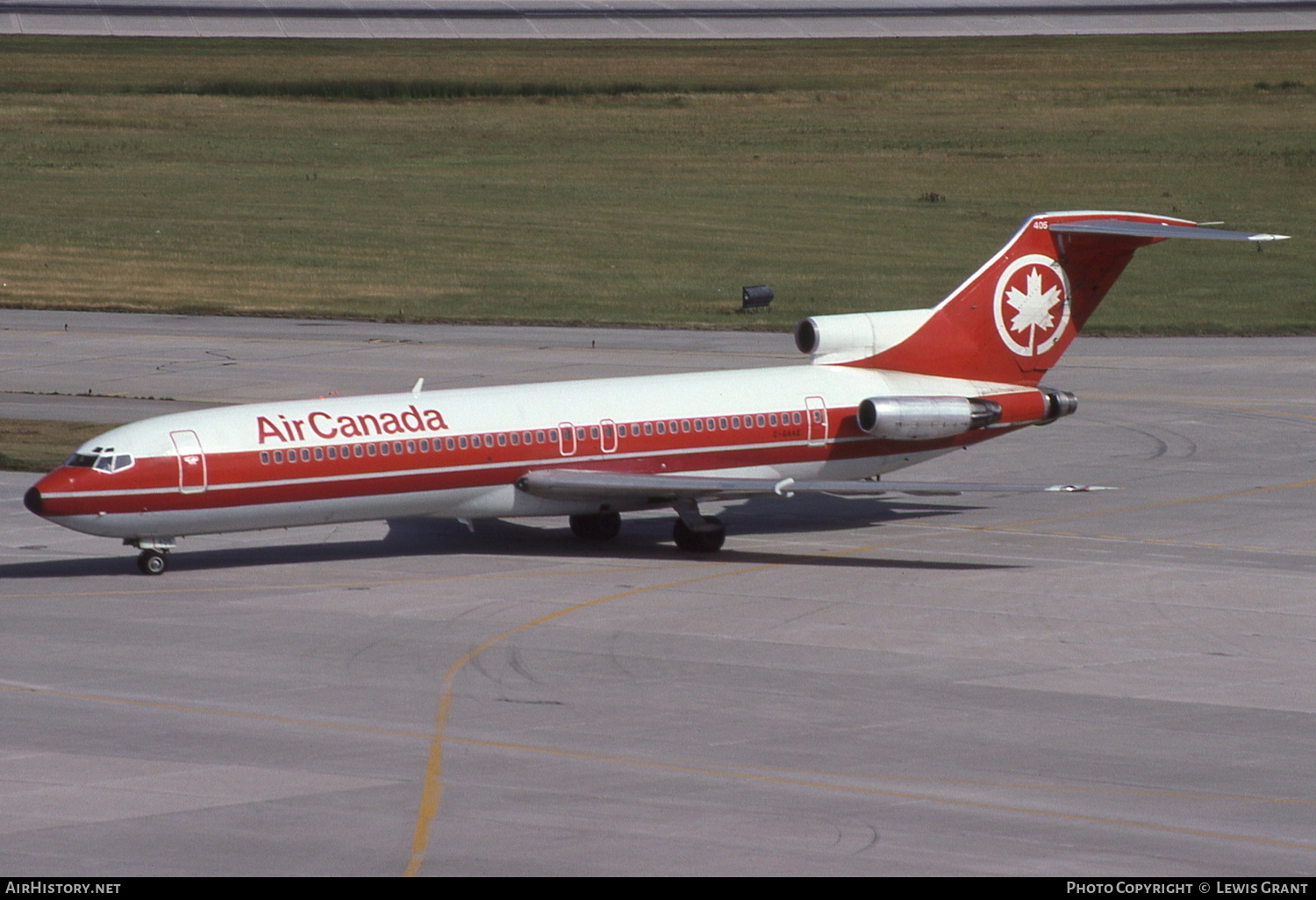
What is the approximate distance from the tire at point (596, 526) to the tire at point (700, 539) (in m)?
1.48

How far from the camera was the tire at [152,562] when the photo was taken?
34.4 m

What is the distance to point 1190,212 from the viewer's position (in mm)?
88312

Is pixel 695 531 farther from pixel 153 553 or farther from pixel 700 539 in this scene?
pixel 153 553

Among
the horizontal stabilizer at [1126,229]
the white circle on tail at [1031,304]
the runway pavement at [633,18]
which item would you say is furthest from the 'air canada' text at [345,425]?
the runway pavement at [633,18]

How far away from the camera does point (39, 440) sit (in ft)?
157

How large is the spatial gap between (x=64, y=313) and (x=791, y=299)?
28.5m

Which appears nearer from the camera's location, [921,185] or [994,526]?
[994,526]

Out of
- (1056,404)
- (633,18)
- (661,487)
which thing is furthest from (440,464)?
(633,18)

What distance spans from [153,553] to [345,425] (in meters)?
4.30

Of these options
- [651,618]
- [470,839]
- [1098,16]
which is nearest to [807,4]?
[1098,16]

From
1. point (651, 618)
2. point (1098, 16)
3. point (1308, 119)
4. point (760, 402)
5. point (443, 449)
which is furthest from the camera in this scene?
point (1098, 16)

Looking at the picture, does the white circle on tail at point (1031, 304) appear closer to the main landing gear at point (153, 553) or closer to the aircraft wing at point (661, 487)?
the aircraft wing at point (661, 487)

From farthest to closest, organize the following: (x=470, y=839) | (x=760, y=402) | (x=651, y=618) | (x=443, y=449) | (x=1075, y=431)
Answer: (x=1075, y=431) → (x=760, y=402) → (x=443, y=449) → (x=651, y=618) → (x=470, y=839)
